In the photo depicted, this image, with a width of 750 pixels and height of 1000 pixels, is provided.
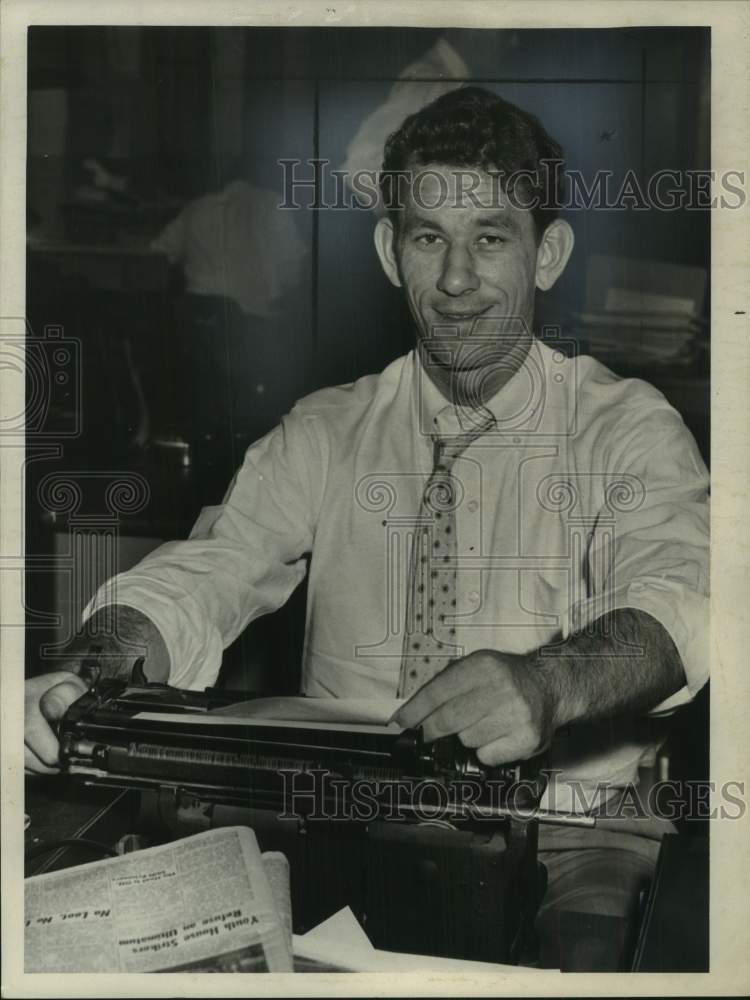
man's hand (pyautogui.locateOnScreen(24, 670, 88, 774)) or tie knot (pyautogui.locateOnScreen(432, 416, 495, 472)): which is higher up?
tie knot (pyautogui.locateOnScreen(432, 416, 495, 472))

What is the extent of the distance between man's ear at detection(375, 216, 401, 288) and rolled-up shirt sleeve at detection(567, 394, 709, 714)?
0.46m

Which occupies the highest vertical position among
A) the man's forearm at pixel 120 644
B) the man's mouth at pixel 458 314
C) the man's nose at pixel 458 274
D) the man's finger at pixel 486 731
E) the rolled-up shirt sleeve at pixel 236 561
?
the man's nose at pixel 458 274

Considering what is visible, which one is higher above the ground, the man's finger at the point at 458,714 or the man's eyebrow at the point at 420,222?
the man's eyebrow at the point at 420,222

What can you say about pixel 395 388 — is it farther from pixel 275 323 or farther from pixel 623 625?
pixel 623 625

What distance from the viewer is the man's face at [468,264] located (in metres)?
1.64

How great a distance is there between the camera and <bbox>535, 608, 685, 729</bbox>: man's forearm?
1585mm

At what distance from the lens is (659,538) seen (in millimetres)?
1644

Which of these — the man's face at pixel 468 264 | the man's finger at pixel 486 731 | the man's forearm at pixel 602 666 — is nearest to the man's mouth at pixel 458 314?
the man's face at pixel 468 264

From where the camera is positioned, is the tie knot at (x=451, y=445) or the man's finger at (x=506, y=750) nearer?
the man's finger at (x=506, y=750)

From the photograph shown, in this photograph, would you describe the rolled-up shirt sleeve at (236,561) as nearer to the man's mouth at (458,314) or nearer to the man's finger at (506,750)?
the man's mouth at (458,314)

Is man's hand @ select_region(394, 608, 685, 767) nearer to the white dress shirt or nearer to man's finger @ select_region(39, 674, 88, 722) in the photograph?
the white dress shirt

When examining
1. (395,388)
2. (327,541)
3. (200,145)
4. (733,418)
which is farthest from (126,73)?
(733,418)

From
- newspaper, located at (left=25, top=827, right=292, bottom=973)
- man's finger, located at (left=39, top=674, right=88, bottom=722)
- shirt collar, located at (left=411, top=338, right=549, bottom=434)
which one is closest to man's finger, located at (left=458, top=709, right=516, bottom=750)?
newspaper, located at (left=25, top=827, right=292, bottom=973)

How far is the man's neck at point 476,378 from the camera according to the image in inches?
65.6
